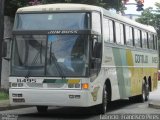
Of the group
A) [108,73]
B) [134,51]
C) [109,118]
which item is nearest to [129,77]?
[134,51]

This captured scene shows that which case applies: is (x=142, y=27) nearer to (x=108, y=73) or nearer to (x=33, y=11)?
(x=108, y=73)

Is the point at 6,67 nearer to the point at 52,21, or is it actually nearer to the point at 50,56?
the point at 52,21

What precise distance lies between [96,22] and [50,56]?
184cm

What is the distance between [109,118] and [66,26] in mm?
2990

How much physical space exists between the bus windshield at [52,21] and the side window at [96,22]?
275 mm

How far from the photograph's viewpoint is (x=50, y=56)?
1591 centimetres

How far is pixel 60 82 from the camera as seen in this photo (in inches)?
615

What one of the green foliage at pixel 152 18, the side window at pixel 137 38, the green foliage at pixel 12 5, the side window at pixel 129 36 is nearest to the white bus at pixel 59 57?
the side window at pixel 129 36

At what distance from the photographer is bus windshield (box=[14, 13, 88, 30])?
52.8ft

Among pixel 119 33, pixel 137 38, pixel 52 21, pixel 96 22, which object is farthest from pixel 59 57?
pixel 137 38

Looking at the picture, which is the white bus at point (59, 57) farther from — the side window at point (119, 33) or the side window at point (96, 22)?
the side window at point (119, 33)

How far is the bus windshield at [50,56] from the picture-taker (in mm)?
15727

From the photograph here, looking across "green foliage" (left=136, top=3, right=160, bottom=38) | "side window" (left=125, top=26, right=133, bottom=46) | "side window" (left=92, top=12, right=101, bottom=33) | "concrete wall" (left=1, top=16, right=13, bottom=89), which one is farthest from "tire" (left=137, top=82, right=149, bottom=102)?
"green foliage" (left=136, top=3, right=160, bottom=38)

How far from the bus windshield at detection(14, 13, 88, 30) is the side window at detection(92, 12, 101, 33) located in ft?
0.90
